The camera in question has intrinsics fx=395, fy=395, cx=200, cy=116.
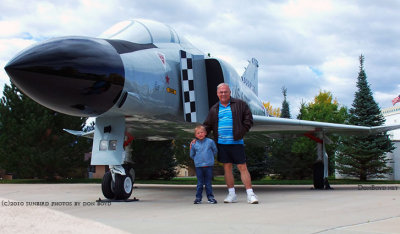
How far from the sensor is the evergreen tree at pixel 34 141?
19.6 m

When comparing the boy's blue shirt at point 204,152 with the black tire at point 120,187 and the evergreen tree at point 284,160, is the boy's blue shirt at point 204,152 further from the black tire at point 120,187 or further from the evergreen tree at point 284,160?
the evergreen tree at point 284,160

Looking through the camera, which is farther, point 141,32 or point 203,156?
point 141,32

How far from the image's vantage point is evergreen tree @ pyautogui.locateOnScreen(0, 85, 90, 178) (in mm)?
19594

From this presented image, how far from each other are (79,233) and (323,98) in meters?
51.3

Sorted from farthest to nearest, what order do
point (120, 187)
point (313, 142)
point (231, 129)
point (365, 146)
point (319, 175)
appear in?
1. point (313, 142)
2. point (365, 146)
3. point (319, 175)
4. point (120, 187)
5. point (231, 129)

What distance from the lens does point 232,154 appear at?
617cm

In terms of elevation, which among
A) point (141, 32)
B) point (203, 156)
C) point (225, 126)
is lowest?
point (203, 156)

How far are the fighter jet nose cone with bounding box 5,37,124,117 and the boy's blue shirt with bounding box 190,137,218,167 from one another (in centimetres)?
148

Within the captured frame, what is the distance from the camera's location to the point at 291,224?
12.3 feet

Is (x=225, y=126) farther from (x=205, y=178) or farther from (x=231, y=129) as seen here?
(x=205, y=178)

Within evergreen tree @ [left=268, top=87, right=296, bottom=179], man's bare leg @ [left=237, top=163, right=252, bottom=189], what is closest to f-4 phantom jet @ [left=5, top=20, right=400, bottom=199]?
man's bare leg @ [left=237, top=163, right=252, bottom=189]

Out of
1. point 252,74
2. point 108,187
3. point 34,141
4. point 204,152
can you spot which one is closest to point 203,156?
point 204,152

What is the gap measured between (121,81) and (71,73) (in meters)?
0.82

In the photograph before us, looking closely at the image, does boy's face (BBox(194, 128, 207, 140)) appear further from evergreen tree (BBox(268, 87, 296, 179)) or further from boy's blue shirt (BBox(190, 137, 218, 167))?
evergreen tree (BBox(268, 87, 296, 179))
